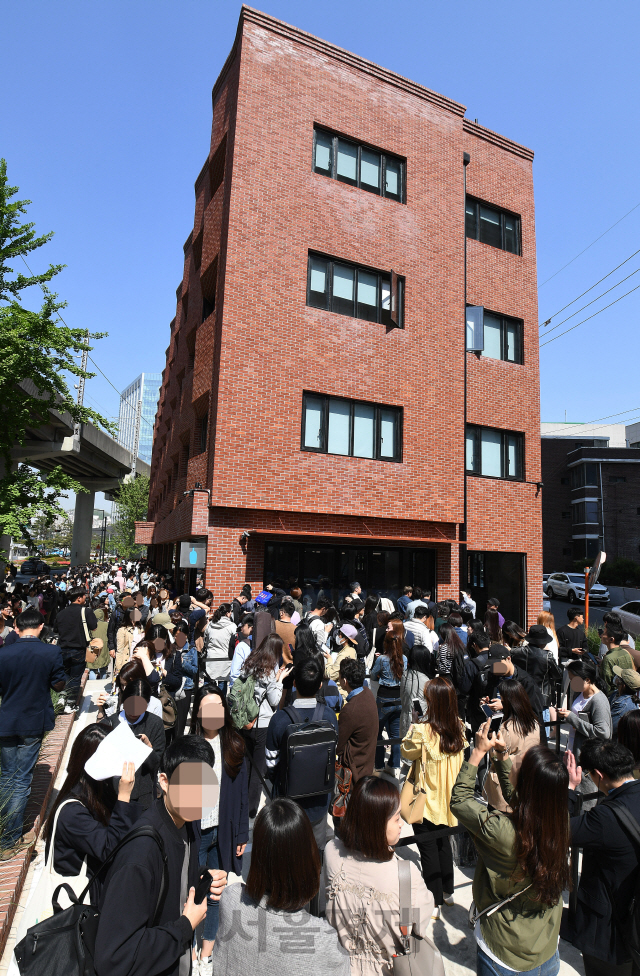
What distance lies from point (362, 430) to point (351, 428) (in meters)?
0.37

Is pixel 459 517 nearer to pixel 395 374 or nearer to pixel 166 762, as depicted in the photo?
pixel 395 374

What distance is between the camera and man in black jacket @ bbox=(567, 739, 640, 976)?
2930 mm

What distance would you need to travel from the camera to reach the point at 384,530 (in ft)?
54.0

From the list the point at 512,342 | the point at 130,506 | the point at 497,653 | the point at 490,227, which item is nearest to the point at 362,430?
the point at 512,342

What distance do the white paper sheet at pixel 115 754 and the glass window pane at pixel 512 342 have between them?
1890 centimetres

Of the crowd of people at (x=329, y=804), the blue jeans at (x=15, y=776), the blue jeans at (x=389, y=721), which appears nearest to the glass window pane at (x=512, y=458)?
the crowd of people at (x=329, y=804)

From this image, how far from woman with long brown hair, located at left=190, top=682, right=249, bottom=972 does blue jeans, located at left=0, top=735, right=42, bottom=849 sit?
2258mm

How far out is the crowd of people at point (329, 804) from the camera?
227cm

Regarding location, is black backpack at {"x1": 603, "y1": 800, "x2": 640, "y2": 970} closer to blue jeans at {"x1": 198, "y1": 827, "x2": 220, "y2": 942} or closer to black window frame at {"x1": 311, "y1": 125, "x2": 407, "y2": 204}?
blue jeans at {"x1": 198, "y1": 827, "x2": 220, "y2": 942}

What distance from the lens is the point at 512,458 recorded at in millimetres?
19141

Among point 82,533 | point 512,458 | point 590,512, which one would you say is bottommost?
point 82,533

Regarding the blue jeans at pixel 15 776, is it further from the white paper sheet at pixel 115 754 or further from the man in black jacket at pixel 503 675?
the man in black jacket at pixel 503 675

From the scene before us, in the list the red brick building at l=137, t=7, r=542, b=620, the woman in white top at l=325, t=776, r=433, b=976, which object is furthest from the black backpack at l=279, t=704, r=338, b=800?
the red brick building at l=137, t=7, r=542, b=620

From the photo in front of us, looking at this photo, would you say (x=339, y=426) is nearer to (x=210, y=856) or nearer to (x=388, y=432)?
(x=388, y=432)
